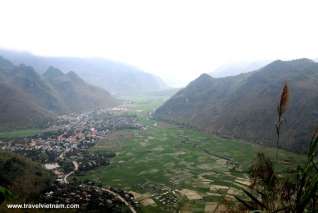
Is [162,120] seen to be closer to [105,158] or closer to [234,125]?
[234,125]

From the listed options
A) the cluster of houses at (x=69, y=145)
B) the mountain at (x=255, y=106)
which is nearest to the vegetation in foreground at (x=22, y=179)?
the cluster of houses at (x=69, y=145)

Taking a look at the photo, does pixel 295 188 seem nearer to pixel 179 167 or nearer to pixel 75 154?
pixel 179 167

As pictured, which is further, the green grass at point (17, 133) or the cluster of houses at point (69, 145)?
the green grass at point (17, 133)

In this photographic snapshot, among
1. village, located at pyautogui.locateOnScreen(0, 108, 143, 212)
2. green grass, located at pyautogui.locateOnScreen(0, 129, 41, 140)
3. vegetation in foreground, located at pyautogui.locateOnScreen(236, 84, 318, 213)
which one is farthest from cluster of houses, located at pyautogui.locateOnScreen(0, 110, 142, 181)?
vegetation in foreground, located at pyautogui.locateOnScreen(236, 84, 318, 213)

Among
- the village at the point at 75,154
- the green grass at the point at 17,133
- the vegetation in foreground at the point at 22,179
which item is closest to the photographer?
the vegetation in foreground at the point at 22,179

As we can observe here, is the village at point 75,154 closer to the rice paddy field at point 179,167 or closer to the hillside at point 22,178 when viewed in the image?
the hillside at point 22,178

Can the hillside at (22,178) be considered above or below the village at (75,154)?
above
